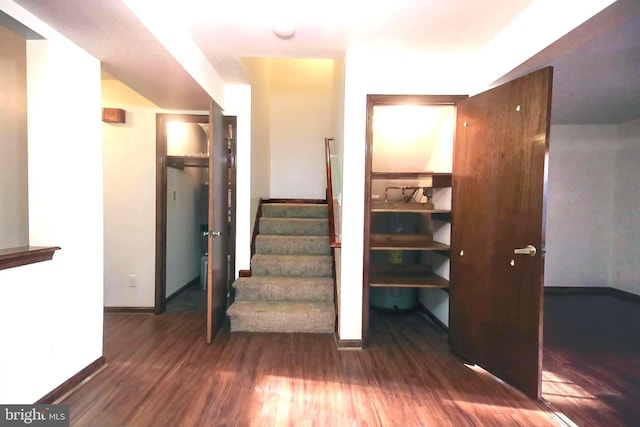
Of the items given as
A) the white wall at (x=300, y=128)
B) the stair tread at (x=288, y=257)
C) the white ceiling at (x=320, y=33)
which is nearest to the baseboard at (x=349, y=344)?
the stair tread at (x=288, y=257)

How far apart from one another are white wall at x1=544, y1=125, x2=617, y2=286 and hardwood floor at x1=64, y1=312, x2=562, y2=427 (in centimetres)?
280

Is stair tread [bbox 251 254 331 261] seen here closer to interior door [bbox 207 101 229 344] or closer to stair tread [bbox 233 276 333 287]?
stair tread [bbox 233 276 333 287]


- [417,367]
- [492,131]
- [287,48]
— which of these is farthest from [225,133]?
[417,367]

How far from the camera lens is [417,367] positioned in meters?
2.17

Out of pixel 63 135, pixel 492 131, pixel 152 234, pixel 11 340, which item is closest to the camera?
pixel 11 340

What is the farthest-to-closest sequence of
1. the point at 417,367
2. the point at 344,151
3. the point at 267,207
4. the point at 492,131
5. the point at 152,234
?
1. the point at 267,207
2. the point at 152,234
3. the point at 344,151
4. the point at 417,367
5. the point at 492,131

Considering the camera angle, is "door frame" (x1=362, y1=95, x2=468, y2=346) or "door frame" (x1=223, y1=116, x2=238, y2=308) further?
"door frame" (x1=223, y1=116, x2=238, y2=308)

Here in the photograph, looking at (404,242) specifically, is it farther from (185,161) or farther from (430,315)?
(185,161)

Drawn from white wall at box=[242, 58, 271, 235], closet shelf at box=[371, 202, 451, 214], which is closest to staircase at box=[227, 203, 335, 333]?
white wall at box=[242, 58, 271, 235]

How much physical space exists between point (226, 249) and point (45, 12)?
209 cm

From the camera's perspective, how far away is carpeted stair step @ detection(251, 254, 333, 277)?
3104 mm

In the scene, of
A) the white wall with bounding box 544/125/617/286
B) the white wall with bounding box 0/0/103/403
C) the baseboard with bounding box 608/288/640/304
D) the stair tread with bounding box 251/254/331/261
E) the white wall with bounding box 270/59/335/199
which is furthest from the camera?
the white wall with bounding box 270/59/335/199

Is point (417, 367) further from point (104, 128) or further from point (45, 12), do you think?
point (104, 128)

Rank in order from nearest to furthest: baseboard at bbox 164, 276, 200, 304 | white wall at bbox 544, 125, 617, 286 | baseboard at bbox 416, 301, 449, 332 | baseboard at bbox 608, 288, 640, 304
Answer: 1. baseboard at bbox 416, 301, 449, 332
2. baseboard at bbox 164, 276, 200, 304
3. baseboard at bbox 608, 288, 640, 304
4. white wall at bbox 544, 125, 617, 286
